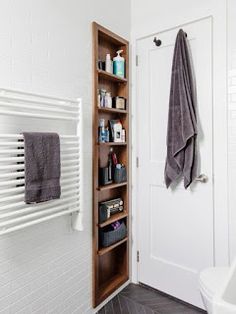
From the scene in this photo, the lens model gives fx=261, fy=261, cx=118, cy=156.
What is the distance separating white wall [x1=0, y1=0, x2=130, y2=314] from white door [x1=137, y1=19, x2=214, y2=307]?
1.86 ft

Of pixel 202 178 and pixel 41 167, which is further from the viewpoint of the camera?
pixel 202 178

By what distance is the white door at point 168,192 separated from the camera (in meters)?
1.98

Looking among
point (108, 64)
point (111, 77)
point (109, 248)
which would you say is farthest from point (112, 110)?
point (109, 248)

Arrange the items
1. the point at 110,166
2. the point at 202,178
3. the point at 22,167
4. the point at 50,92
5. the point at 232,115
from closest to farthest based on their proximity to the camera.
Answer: the point at 22,167 < the point at 50,92 < the point at 232,115 < the point at 202,178 < the point at 110,166

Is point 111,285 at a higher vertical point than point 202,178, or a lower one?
lower

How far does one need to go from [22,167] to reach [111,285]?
1.45 metres

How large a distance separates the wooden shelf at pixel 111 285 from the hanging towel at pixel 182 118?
107 cm

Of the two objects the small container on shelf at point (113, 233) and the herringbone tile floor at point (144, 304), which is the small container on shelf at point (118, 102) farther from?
the herringbone tile floor at point (144, 304)

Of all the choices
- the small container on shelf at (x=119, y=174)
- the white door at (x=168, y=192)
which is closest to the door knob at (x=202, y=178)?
the white door at (x=168, y=192)

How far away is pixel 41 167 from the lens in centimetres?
142

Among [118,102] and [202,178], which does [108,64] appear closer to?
[118,102]

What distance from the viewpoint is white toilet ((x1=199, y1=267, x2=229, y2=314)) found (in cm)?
137

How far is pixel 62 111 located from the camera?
1.58 m

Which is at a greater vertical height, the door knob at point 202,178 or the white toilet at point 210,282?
the door knob at point 202,178
